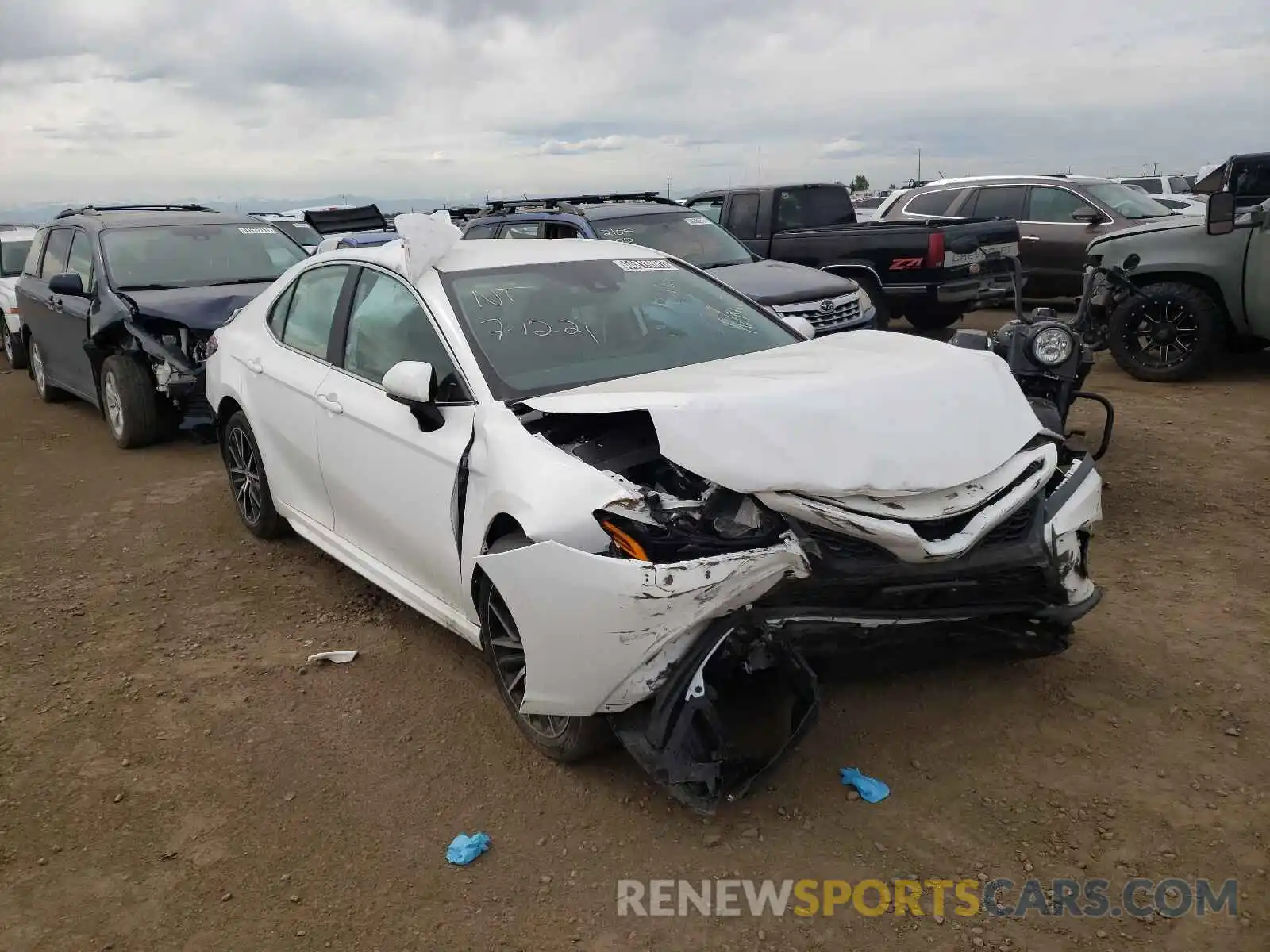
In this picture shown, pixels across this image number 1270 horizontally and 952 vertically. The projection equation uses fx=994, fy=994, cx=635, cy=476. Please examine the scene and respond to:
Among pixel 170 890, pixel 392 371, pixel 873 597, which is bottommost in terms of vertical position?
pixel 170 890

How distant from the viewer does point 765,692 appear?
3.20m

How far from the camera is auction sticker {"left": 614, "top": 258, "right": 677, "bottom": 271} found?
4.43m

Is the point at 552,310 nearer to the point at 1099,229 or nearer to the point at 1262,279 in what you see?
the point at 1262,279

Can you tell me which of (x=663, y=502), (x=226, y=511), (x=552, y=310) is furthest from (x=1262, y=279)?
(x=226, y=511)

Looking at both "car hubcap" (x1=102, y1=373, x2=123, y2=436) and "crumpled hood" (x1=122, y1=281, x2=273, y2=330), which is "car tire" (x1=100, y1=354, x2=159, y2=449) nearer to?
"car hubcap" (x1=102, y1=373, x2=123, y2=436)

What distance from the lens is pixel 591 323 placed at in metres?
4.03

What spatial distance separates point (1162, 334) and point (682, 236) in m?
4.20

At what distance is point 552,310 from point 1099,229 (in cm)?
984

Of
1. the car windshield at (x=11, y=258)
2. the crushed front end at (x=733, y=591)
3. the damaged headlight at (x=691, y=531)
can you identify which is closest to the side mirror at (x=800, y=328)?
the crushed front end at (x=733, y=591)

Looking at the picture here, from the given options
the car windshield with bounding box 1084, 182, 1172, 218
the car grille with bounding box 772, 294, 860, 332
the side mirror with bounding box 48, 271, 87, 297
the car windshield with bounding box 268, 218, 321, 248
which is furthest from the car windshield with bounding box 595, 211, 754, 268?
the car windshield with bounding box 268, 218, 321, 248

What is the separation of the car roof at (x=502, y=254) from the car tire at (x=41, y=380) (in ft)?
21.6

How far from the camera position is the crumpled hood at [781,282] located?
8.23 m

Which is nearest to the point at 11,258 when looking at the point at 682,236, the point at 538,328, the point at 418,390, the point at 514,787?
the point at 682,236

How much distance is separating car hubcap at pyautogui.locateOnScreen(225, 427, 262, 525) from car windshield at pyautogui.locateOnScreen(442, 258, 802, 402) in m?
2.03
